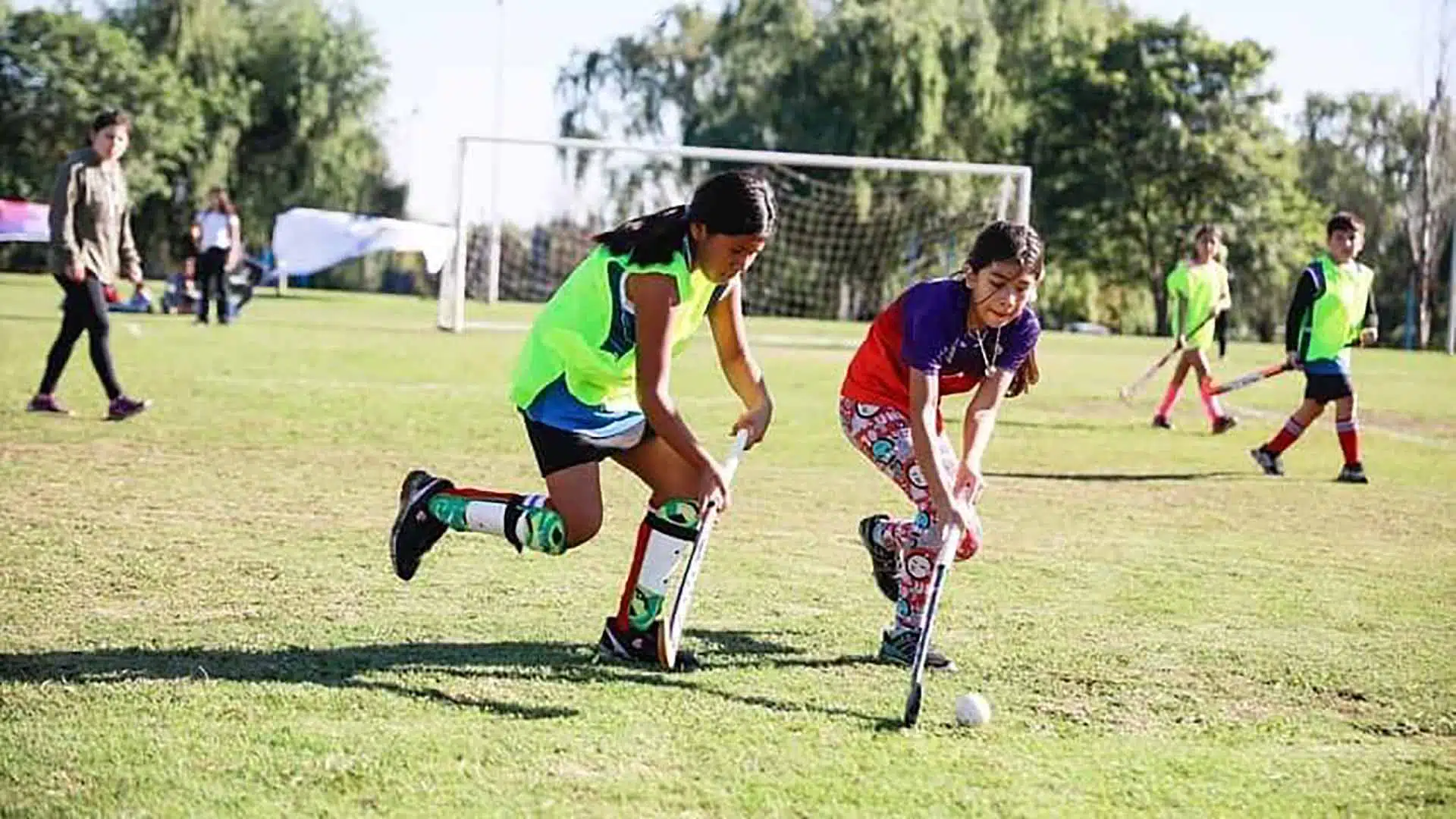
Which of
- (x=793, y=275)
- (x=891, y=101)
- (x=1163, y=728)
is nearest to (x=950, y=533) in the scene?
(x=1163, y=728)

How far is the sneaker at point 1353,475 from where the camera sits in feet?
41.4

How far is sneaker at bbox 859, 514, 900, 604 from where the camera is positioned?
6754mm

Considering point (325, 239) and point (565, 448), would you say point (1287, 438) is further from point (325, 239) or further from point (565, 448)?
point (325, 239)

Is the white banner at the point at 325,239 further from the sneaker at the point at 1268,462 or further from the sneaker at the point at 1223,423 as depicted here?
the sneaker at the point at 1268,462

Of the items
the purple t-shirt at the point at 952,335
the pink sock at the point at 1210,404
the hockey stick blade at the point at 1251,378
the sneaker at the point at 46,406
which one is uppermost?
the purple t-shirt at the point at 952,335

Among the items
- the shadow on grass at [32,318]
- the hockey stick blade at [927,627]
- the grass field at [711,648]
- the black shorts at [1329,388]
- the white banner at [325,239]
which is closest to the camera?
the grass field at [711,648]

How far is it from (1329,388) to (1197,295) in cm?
472

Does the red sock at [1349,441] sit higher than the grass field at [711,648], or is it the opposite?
the red sock at [1349,441]

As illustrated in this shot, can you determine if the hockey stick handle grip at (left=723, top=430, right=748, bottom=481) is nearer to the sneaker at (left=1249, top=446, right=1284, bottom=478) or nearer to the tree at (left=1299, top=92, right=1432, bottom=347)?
the sneaker at (left=1249, top=446, right=1284, bottom=478)

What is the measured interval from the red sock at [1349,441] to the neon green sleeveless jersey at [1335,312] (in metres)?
0.48

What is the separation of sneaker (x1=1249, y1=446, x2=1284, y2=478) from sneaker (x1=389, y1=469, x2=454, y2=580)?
8197 millimetres

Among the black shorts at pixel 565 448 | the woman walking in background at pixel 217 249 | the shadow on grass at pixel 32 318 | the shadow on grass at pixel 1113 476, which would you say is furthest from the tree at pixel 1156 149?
the black shorts at pixel 565 448

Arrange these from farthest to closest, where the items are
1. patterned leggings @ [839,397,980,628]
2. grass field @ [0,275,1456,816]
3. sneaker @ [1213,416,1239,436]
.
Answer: sneaker @ [1213,416,1239,436] < patterned leggings @ [839,397,980,628] < grass field @ [0,275,1456,816]

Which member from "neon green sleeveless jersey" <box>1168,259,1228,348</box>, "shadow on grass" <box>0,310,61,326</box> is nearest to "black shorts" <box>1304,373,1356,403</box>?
"neon green sleeveless jersey" <box>1168,259,1228,348</box>
